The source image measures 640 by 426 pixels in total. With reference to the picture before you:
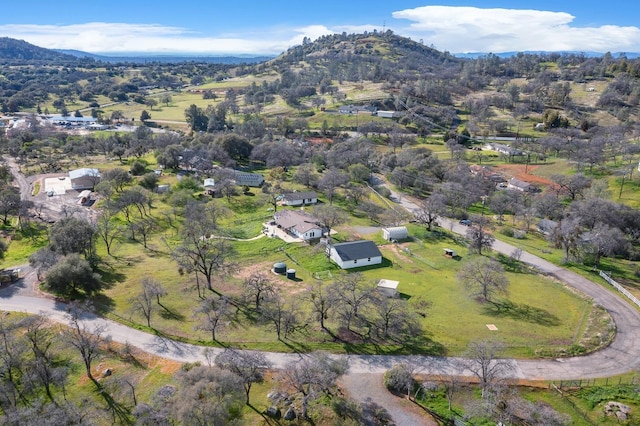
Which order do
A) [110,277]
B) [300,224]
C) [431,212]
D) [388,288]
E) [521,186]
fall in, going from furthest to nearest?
[521,186]
[431,212]
[300,224]
[110,277]
[388,288]

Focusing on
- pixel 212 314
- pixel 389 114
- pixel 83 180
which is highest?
pixel 389 114

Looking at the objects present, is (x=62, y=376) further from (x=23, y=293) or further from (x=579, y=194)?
(x=579, y=194)

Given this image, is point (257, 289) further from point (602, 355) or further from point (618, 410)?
point (602, 355)

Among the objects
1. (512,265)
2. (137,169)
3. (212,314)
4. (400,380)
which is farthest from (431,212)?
(137,169)

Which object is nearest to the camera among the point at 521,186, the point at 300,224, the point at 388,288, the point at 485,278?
the point at 485,278

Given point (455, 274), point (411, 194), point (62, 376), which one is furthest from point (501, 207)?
point (62, 376)

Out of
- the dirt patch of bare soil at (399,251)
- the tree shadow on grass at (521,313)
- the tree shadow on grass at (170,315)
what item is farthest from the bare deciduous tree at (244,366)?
the dirt patch of bare soil at (399,251)
